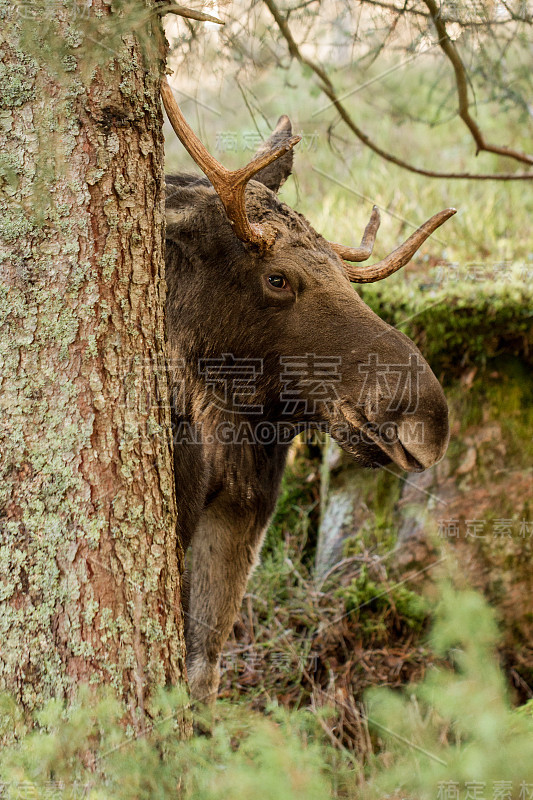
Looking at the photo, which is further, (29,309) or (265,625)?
(265,625)

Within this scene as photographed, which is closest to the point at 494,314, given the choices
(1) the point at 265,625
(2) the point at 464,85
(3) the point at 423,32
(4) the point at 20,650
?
(2) the point at 464,85

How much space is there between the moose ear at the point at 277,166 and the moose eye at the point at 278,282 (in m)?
0.90

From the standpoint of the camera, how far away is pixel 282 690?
519cm

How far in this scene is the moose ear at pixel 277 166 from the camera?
4.01m

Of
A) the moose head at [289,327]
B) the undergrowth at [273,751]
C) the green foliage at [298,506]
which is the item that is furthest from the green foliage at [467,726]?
the green foliage at [298,506]

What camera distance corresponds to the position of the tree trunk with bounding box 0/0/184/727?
248cm

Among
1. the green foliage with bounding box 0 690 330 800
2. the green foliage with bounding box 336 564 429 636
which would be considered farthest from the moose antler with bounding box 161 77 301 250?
the green foliage with bounding box 336 564 429 636

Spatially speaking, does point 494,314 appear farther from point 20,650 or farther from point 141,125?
point 20,650

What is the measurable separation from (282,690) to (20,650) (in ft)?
10.2

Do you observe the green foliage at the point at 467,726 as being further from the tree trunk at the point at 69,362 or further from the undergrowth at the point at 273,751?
the tree trunk at the point at 69,362

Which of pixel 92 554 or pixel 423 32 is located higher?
pixel 423 32

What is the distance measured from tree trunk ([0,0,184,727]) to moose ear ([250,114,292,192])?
148 centimetres

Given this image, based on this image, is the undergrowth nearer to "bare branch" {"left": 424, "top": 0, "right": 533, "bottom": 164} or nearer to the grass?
"bare branch" {"left": 424, "top": 0, "right": 533, "bottom": 164}

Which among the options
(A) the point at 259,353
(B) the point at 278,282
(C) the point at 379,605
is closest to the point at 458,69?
(B) the point at 278,282
